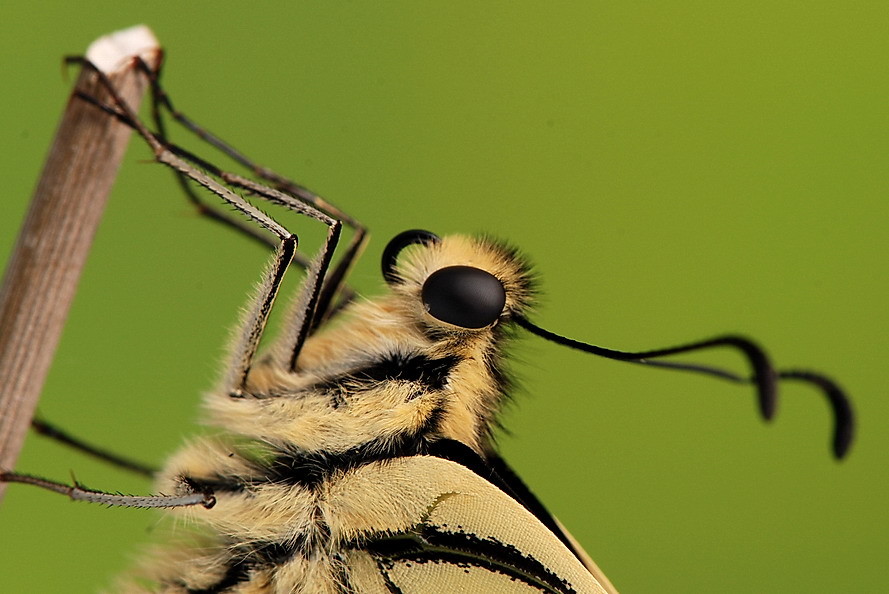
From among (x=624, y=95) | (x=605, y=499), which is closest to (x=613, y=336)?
(x=605, y=499)

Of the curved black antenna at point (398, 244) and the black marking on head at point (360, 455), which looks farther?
the curved black antenna at point (398, 244)

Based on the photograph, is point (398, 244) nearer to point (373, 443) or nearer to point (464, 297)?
point (464, 297)

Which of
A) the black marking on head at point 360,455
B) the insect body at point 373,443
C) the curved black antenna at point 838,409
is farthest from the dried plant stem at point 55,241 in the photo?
the curved black antenna at point 838,409

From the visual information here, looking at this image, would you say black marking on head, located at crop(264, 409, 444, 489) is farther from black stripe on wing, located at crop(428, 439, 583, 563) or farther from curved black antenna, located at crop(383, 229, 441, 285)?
curved black antenna, located at crop(383, 229, 441, 285)

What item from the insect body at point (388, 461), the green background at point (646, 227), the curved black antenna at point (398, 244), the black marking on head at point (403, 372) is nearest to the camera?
the insect body at point (388, 461)

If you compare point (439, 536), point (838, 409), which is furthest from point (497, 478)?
point (838, 409)

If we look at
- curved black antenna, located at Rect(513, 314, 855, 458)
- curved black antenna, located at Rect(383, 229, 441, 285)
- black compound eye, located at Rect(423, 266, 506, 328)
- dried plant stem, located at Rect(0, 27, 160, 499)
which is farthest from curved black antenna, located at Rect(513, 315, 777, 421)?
dried plant stem, located at Rect(0, 27, 160, 499)

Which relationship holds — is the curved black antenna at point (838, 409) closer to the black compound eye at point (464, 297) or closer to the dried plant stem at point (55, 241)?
the black compound eye at point (464, 297)
